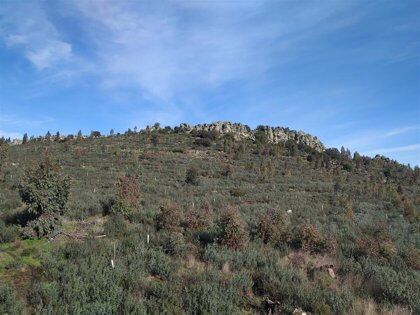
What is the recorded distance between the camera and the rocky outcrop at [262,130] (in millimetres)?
85625

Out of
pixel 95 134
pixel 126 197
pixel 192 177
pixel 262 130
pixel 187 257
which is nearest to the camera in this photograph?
pixel 187 257

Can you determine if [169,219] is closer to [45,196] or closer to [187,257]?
[187,257]

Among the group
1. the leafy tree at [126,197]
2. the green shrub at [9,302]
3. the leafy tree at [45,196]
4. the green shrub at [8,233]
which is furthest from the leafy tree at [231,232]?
the green shrub at [8,233]

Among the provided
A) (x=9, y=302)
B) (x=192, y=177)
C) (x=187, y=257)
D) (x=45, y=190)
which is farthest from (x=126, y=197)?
(x=192, y=177)

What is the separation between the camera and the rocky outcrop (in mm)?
85625

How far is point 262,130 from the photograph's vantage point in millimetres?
92750

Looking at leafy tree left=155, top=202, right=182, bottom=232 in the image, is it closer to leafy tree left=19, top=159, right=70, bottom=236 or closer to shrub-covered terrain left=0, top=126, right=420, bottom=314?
shrub-covered terrain left=0, top=126, right=420, bottom=314

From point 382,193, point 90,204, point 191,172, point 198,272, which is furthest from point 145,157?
point 198,272

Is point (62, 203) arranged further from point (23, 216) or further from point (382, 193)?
point (382, 193)

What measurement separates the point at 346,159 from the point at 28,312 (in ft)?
244

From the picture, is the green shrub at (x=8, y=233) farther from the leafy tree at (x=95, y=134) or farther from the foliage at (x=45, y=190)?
the leafy tree at (x=95, y=134)

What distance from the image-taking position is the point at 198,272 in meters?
11.2

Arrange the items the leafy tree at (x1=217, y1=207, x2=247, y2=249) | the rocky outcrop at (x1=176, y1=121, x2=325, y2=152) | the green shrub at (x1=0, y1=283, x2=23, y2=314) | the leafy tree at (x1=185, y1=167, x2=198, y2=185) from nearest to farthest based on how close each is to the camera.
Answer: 1. the green shrub at (x1=0, y1=283, x2=23, y2=314)
2. the leafy tree at (x1=217, y1=207, x2=247, y2=249)
3. the leafy tree at (x1=185, y1=167, x2=198, y2=185)
4. the rocky outcrop at (x1=176, y1=121, x2=325, y2=152)

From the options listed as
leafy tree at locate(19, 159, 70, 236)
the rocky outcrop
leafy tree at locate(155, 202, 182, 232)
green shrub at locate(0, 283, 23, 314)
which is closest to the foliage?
leafy tree at locate(19, 159, 70, 236)
